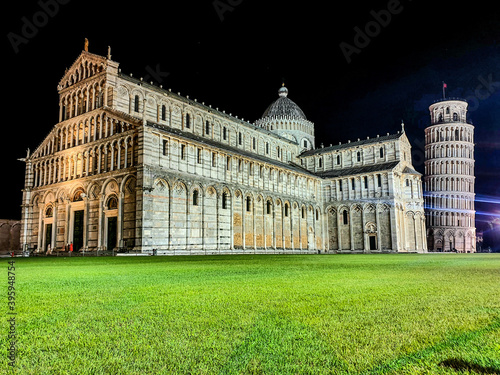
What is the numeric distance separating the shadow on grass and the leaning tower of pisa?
75.2 m

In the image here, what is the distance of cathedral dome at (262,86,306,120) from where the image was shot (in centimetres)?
6281

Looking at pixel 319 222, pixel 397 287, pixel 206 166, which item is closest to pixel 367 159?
pixel 319 222

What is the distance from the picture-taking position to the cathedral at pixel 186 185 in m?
32.7

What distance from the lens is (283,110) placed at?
63.4 metres

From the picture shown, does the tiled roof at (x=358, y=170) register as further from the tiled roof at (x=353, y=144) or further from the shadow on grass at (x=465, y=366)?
the shadow on grass at (x=465, y=366)

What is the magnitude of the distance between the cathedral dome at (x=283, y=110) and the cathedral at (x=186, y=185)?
745 cm

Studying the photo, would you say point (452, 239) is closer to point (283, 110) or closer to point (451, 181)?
point (451, 181)

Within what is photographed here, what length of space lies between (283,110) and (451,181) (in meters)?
34.6

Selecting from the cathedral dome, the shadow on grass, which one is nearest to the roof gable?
the cathedral dome

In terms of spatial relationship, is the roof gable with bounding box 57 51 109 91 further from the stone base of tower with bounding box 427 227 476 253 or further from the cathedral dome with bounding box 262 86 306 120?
the stone base of tower with bounding box 427 227 476 253

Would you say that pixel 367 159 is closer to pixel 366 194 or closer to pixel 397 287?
pixel 366 194

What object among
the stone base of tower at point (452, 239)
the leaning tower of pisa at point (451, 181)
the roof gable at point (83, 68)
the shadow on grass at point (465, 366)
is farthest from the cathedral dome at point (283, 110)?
the shadow on grass at point (465, 366)

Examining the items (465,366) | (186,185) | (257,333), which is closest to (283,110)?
(186,185)

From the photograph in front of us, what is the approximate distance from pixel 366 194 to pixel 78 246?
35102 mm
